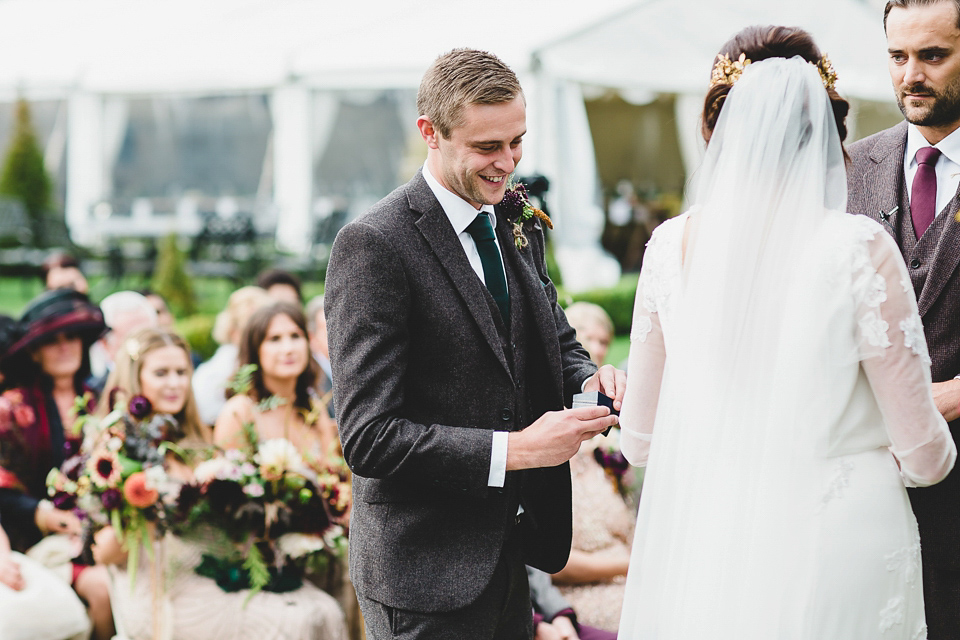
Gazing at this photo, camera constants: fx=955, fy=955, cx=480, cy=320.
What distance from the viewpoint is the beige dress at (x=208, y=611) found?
13.0ft

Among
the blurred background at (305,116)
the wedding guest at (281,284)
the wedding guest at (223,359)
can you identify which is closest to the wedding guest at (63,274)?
the wedding guest at (223,359)

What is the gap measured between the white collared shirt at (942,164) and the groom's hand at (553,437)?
144cm

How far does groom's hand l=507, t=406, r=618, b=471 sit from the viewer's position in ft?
7.39

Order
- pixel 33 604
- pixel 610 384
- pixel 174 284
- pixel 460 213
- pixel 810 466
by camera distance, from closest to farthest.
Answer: pixel 810 466 → pixel 460 213 → pixel 610 384 → pixel 33 604 → pixel 174 284

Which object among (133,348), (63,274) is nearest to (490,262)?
(133,348)

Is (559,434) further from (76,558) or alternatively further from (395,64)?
(395,64)

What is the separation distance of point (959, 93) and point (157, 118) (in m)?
16.3

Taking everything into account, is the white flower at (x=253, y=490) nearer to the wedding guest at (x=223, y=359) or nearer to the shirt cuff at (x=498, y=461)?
the wedding guest at (x=223, y=359)

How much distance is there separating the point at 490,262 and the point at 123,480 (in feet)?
7.18

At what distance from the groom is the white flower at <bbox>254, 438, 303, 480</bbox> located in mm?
1593

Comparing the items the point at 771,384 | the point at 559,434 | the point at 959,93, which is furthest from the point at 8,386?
the point at 959,93

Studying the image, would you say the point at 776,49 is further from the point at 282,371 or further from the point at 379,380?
the point at 282,371

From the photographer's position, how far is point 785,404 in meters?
2.24

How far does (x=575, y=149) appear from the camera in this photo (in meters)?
13.4
